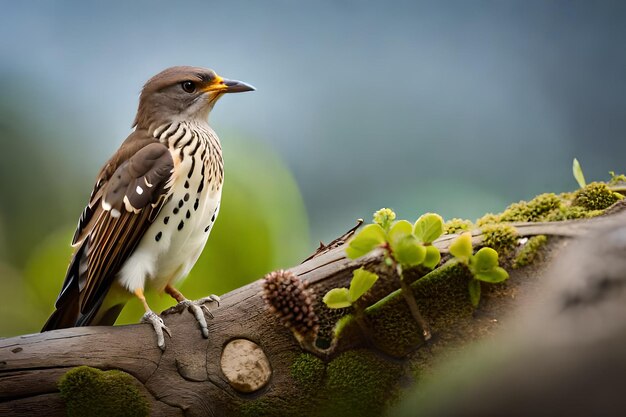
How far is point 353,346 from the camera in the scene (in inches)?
72.1

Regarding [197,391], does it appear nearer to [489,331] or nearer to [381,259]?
[381,259]

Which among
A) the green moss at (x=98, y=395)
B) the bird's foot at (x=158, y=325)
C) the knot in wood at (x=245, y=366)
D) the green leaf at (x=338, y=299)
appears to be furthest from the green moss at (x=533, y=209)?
the green moss at (x=98, y=395)

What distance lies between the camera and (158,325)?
1955 mm

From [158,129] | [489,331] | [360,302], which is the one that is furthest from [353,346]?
[158,129]

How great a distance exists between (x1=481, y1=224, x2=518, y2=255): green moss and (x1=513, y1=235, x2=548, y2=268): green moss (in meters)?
0.03

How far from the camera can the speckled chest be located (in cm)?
223

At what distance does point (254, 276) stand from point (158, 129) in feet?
3.24

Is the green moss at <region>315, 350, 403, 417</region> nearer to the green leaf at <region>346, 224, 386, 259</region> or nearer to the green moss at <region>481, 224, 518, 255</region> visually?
the green leaf at <region>346, 224, 386, 259</region>

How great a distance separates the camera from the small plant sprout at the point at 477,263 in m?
1.68

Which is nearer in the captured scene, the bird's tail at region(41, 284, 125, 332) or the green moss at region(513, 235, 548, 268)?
the green moss at region(513, 235, 548, 268)

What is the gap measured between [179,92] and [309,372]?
1.18 meters

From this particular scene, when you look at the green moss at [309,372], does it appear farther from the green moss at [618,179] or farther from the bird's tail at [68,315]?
the green moss at [618,179]

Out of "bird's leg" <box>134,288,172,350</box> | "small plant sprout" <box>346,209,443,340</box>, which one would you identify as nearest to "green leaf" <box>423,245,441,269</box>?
"small plant sprout" <box>346,209,443,340</box>

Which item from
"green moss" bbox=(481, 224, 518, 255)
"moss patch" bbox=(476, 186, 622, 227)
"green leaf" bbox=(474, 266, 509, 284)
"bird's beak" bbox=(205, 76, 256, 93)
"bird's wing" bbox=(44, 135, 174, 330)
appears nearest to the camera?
"green leaf" bbox=(474, 266, 509, 284)
